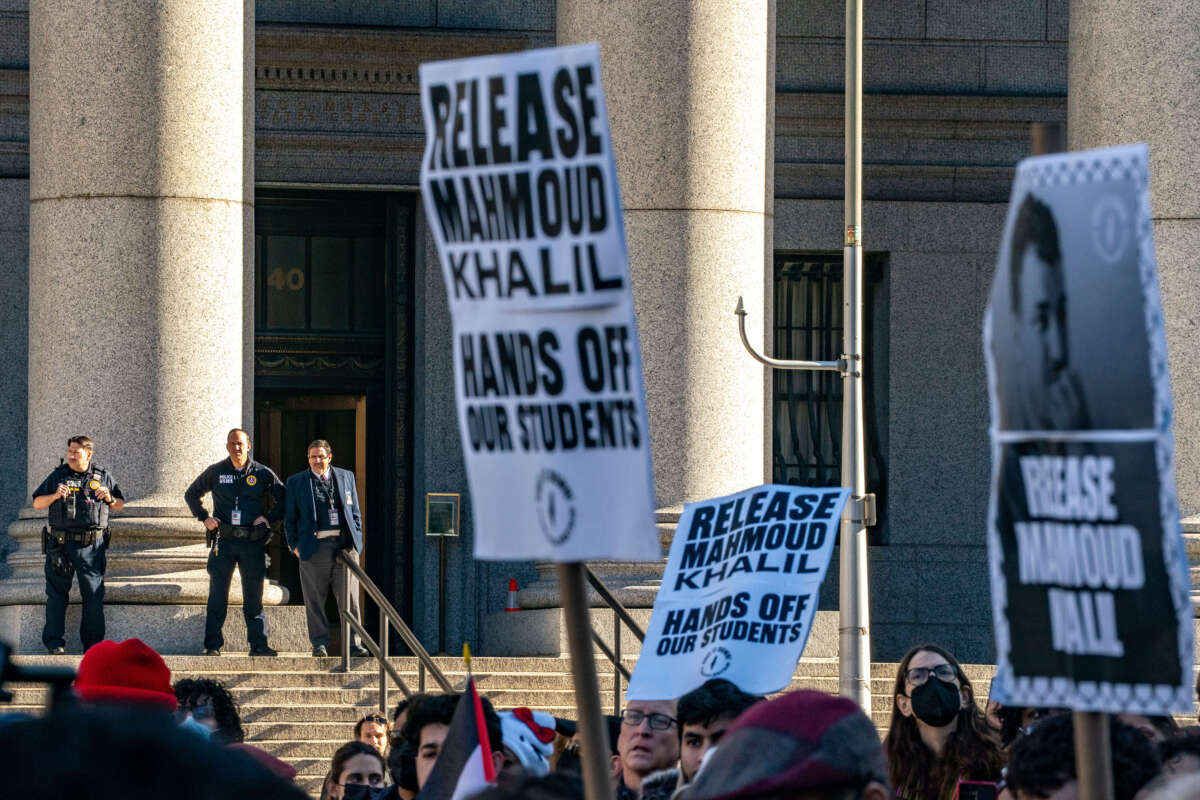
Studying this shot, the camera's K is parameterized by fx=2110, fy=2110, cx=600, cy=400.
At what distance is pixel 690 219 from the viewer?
16.8 m

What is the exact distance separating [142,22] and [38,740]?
598 inches

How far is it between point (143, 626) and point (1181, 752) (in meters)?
11.6

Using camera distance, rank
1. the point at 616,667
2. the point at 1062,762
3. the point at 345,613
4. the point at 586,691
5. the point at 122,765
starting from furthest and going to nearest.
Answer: the point at 616,667 < the point at 345,613 < the point at 1062,762 < the point at 586,691 < the point at 122,765

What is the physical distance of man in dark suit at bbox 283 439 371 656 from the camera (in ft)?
53.5

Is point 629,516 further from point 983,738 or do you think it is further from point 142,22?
point 142,22

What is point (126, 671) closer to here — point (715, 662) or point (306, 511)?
point (715, 662)

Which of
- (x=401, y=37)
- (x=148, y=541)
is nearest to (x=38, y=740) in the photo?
(x=148, y=541)

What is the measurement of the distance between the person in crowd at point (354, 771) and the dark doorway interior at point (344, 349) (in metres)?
13.7

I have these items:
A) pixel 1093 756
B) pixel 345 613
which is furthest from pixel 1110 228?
pixel 345 613

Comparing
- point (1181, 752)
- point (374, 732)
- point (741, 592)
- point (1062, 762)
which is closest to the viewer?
point (1062, 762)

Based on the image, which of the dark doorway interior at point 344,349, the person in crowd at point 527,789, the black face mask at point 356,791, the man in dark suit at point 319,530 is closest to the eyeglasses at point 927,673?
the black face mask at point 356,791

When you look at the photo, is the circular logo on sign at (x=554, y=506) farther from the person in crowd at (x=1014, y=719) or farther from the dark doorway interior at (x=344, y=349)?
the dark doorway interior at (x=344, y=349)

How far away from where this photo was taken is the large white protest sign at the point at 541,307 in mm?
3604

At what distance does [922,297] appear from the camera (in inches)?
929
